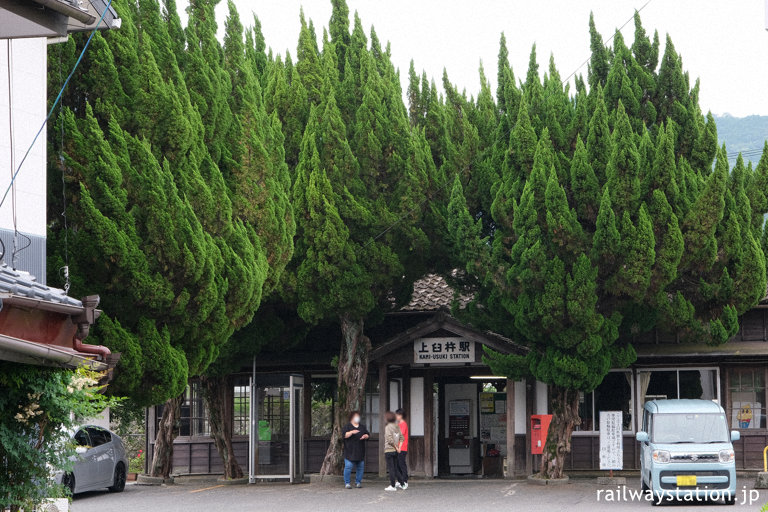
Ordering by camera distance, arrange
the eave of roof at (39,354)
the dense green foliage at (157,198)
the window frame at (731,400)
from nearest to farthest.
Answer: the eave of roof at (39,354)
the dense green foliage at (157,198)
the window frame at (731,400)

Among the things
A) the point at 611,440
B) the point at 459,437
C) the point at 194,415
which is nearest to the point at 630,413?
the point at 459,437

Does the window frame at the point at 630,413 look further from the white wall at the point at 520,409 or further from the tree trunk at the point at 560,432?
the tree trunk at the point at 560,432

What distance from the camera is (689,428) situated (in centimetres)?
1856

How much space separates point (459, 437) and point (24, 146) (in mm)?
15580

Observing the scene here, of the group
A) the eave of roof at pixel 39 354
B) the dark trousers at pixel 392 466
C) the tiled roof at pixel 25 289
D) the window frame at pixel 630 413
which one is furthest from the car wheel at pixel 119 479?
the eave of roof at pixel 39 354

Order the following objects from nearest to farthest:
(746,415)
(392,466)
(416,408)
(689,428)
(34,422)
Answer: (34,422), (689,428), (392,466), (746,415), (416,408)

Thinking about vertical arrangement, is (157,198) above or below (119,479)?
above

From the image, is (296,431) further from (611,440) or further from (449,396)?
(611,440)

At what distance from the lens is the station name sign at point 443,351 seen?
24328 mm

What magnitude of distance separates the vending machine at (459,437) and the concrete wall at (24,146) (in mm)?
14867

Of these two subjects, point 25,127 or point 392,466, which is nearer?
point 25,127

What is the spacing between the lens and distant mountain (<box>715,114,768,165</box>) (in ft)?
431

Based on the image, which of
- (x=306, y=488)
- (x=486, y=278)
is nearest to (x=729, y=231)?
(x=486, y=278)

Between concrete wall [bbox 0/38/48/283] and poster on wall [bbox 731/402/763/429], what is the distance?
56.0 ft
